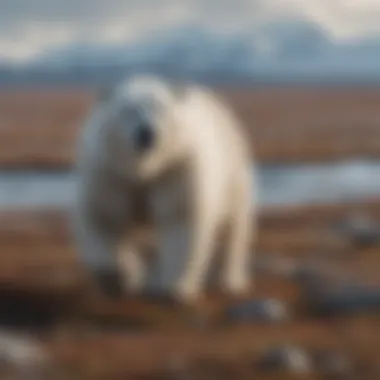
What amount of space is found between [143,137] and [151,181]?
269 millimetres

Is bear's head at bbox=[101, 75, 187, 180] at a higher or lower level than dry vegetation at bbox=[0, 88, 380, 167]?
higher

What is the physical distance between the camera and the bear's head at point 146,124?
14.1 ft

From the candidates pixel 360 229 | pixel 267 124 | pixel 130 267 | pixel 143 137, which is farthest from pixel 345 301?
pixel 267 124

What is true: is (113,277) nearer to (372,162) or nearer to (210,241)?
(210,241)

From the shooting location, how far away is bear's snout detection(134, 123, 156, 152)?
4.26 metres

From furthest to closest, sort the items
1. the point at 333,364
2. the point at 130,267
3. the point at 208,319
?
1. the point at 130,267
2. the point at 208,319
3. the point at 333,364

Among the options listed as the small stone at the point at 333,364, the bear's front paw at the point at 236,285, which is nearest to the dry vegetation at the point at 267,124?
the bear's front paw at the point at 236,285

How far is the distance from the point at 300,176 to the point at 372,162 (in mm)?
1299

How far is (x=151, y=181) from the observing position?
4488mm

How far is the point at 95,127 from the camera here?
4.42m

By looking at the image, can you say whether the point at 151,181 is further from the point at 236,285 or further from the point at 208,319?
the point at 236,285

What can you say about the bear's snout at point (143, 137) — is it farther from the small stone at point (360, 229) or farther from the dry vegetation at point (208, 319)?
the small stone at point (360, 229)

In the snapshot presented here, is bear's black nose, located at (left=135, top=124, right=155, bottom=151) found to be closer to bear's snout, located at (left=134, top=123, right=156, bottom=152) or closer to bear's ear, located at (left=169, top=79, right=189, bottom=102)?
bear's snout, located at (left=134, top=123, right=156, bottom=152)

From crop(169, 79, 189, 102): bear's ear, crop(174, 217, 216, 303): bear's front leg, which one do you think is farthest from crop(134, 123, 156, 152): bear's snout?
crop(174, 217, 216, 303): bear's front leg
